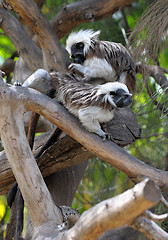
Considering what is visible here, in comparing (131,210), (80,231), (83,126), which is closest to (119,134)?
(83,126)

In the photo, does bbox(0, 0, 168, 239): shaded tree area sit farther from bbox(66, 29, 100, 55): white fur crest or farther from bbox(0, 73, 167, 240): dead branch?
bbox(66, 29, 100, 55): white fur crest

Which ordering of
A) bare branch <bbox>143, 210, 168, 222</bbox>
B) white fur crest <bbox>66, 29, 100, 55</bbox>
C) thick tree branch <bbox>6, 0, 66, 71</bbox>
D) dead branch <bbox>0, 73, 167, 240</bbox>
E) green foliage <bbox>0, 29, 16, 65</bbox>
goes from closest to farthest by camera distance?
bare branch <bbox>143, 210, 168, 222</bbox> < dead branch <bbox>0, 73, 167, 240</bbox> < white fur crest <bbox>66, 29, 100, 55</bbox> < thick tree branch <bbox>6, 0, 66, 71</bbox> < green foliage <bbox>0, 29, 16, 65</bbox>

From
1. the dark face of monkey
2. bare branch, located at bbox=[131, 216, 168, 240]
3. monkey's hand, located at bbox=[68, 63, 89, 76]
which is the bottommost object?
bare branch, located at bbox=[131, 216, 168, 240]

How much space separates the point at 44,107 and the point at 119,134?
29.1 inches

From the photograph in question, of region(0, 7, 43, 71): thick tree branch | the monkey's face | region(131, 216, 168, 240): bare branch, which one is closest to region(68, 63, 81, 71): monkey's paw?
the monkey's face

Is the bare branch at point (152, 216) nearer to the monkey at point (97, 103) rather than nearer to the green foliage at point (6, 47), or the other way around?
the monkey at point (97, 103)

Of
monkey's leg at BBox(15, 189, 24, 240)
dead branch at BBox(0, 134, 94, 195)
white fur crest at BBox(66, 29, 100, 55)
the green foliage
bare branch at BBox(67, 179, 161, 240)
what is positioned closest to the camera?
bare branch at BBox(67, 179, 161, 240)

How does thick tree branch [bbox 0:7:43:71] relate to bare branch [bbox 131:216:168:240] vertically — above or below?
above

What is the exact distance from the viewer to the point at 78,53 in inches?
131

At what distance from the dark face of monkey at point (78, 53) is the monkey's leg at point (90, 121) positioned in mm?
814

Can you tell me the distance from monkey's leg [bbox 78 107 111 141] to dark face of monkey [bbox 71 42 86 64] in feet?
2.67

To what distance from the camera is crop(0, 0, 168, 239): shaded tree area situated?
1.79m

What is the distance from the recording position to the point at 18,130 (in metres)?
2.65

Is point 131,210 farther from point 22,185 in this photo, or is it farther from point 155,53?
point 155,53
